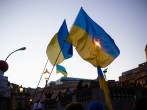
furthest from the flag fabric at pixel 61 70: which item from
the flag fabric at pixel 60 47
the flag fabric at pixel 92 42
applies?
the flag fabric at pixel 92 42

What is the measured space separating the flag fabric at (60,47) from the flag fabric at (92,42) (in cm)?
142

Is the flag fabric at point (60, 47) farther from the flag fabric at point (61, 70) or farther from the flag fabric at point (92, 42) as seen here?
the flag fabric at point (61, 70)

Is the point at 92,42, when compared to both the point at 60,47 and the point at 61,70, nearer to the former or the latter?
the point at 60,47

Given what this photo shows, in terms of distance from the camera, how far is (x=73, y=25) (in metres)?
9.91

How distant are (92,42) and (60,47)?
252cm

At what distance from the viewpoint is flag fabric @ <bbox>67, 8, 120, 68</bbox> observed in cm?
887

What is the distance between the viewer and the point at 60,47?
11.3m

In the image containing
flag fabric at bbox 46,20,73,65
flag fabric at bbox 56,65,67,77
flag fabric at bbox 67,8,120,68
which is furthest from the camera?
flag fabric at bbox 56,65,67,77

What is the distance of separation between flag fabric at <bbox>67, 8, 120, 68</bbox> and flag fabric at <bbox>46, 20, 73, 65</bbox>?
142 cm

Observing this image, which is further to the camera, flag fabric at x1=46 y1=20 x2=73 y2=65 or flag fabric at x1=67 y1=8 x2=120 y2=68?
flag fabric at x1=46 y1=20 x2=73 y2=65

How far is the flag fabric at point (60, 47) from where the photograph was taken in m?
11.1

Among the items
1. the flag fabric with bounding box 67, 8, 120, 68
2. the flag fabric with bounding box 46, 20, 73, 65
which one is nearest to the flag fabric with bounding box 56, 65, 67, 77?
the flag fabric with bounding box 46, 20, 73, 65

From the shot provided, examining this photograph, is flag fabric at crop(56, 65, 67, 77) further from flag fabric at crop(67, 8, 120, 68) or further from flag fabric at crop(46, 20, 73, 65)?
flag fabric at crop(67, 8, 120, 68)

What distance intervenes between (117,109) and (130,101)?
1.28 meters
